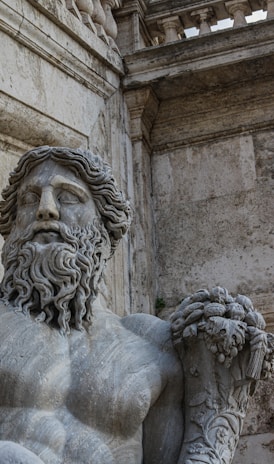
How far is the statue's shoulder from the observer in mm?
3639

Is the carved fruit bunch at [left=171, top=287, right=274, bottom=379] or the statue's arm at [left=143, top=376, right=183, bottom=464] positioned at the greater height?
the carved fruit bunch at [left=171, top=287, right=274, bottom=379]

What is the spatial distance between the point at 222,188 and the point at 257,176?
0.22 metres

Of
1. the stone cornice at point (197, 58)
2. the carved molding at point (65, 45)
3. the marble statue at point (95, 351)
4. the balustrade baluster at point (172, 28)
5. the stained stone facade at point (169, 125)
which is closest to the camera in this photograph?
the marble statue at point (95, 351)

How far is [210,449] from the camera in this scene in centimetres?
342

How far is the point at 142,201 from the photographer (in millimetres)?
6207

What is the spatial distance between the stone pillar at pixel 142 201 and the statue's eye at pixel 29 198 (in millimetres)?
2267

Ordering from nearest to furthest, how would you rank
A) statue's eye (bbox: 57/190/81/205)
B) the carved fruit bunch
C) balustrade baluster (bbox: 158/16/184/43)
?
the carved fruit bunch → statue's eye (bbox: 57/190/81/205) → balustrade baluster (bbox: 158/16/184/43)

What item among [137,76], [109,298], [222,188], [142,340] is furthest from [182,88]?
[142,340]

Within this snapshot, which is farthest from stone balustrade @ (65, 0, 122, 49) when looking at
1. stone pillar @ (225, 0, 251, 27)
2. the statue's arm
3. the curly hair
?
the statue's arm

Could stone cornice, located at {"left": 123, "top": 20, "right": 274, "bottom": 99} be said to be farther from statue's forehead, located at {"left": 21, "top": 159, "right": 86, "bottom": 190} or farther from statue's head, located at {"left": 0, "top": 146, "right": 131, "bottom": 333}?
statue's forehead, located at {"left": 21, "top": 159, "right": 86, "bottom": 190}

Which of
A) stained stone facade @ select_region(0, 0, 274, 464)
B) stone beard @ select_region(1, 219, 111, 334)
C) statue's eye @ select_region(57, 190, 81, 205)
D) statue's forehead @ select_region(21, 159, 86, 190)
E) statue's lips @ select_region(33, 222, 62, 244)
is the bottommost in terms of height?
stone beard @ select_region(1, 219, 111, 334)

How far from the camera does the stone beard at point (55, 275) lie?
3514mm

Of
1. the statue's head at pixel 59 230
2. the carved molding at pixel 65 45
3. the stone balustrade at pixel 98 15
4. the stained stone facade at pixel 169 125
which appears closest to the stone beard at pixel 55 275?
the statue's head at pixel 59 230

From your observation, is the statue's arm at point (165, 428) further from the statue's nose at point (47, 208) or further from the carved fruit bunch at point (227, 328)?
the statue's nose at point (47, 208)
